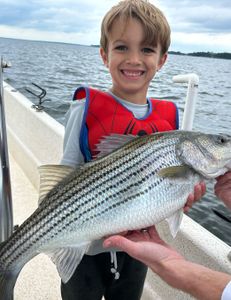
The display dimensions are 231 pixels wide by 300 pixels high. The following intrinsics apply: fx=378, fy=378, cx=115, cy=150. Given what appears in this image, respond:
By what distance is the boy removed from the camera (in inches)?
98.7

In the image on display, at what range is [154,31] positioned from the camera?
8.31 feet

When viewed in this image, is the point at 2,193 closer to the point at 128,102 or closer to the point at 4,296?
the point at 4,296

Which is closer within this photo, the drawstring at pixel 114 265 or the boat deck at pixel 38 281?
the drawstring at pixel 114 265

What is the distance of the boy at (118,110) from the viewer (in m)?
2.51

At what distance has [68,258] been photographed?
7.20 feet

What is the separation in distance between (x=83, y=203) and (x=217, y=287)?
0.84 m

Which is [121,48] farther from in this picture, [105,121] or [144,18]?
[105,121]

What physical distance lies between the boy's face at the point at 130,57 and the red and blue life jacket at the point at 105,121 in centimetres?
16

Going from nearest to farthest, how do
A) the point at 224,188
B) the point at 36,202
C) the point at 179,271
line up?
1. the point at 179,271
2. the point at 224,188
3. the point at 36,202

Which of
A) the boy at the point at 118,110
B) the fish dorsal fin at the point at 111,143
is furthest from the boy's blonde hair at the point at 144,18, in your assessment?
the fish dorsal fin at the point at 111,143

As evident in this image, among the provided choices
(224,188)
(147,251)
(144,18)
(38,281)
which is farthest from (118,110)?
(38,281)

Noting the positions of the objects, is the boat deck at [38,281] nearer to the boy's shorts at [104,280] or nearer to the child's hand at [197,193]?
the boy's shorts at [104,280]

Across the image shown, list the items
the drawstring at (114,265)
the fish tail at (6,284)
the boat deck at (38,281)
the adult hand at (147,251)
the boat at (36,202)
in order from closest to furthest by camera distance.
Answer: the adult hand at (147,251) < the fish tail at (6,284) < the drawstring at (114,265) < the boat at (36,202) < the boat deck at (38,281)

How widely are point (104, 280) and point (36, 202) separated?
104 inches
